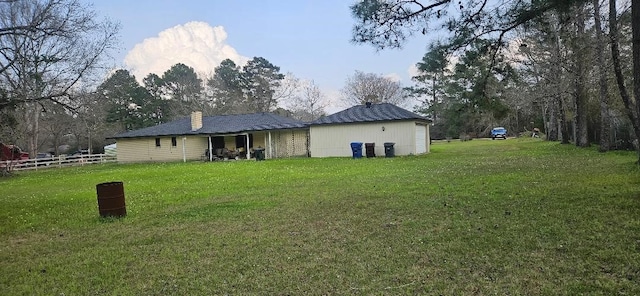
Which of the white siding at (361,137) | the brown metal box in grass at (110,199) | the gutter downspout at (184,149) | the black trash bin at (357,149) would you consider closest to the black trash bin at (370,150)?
the black trash bin at (357,149)

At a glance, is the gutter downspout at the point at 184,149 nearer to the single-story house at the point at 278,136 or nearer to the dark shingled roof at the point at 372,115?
the single-story house at the point at 278,136

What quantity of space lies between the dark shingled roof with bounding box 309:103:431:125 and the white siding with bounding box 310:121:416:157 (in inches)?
12.0

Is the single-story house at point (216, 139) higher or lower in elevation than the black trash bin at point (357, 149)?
higher

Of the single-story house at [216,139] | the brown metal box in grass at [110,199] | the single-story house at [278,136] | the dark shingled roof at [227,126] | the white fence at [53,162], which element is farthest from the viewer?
the single-story house at [216,139]

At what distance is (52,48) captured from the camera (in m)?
13.9

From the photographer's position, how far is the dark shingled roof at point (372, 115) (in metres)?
22.4

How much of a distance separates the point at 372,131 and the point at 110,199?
17259mm

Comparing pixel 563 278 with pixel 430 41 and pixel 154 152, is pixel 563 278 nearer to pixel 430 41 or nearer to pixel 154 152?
pixel 430 41

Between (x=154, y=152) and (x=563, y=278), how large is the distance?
30.0 meters

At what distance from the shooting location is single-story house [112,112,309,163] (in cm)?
2706

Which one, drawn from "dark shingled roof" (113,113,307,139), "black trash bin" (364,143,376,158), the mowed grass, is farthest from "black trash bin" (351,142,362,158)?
the mowed grass

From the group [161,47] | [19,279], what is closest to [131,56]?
[161,47]

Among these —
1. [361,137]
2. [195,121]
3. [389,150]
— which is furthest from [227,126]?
[389,150]

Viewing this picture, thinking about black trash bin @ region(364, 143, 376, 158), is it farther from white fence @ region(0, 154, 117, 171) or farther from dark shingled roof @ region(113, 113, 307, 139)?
white fence @ region(0, 154, 117, 171)
